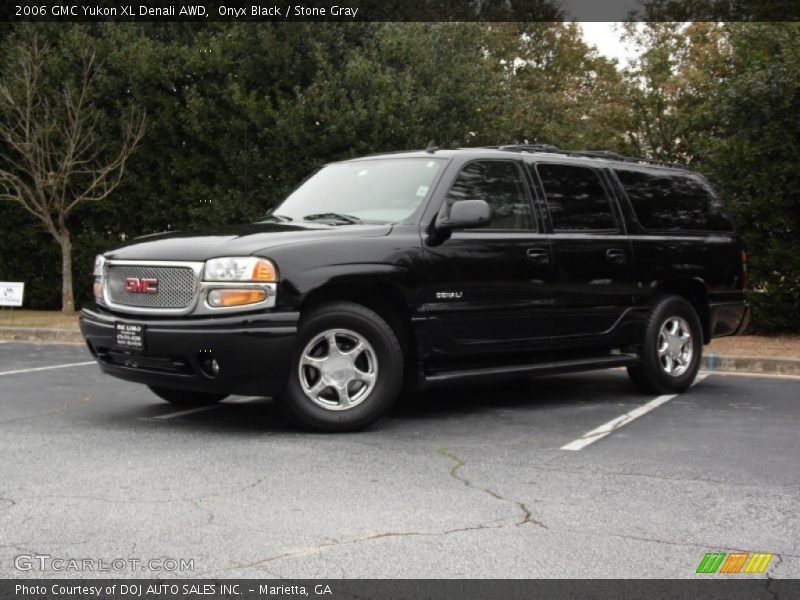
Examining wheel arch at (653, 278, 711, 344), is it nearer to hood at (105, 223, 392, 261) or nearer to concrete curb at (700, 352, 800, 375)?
concrete curb at (700, 352, 800, 375)

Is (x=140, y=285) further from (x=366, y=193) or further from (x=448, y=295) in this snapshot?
(x=448, y=295)

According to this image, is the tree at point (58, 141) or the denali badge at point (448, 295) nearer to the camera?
the denali badge at point (448, 295)

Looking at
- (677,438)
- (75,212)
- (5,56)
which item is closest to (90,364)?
(677,438)

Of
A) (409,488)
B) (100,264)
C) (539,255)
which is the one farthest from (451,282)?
(100,264)

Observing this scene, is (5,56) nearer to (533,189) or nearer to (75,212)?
(75,212)

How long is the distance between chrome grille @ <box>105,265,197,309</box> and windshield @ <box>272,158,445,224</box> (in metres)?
1.23

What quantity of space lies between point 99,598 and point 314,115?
14333 mm

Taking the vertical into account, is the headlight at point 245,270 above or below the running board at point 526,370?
above

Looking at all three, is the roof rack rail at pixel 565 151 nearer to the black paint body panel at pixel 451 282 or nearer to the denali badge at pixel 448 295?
the black paint body panel at pixel 451 282

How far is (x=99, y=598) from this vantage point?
358 cm

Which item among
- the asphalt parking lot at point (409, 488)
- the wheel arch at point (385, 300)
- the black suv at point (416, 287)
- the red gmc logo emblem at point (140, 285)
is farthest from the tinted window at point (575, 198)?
the red gmc logo emblem at point (140, 285)

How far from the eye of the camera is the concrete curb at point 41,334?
47.4ft

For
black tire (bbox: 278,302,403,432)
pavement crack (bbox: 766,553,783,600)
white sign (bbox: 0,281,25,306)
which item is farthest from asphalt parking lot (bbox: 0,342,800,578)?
white sign (bbox: 0,281,25,306)

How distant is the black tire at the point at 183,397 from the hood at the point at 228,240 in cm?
125
